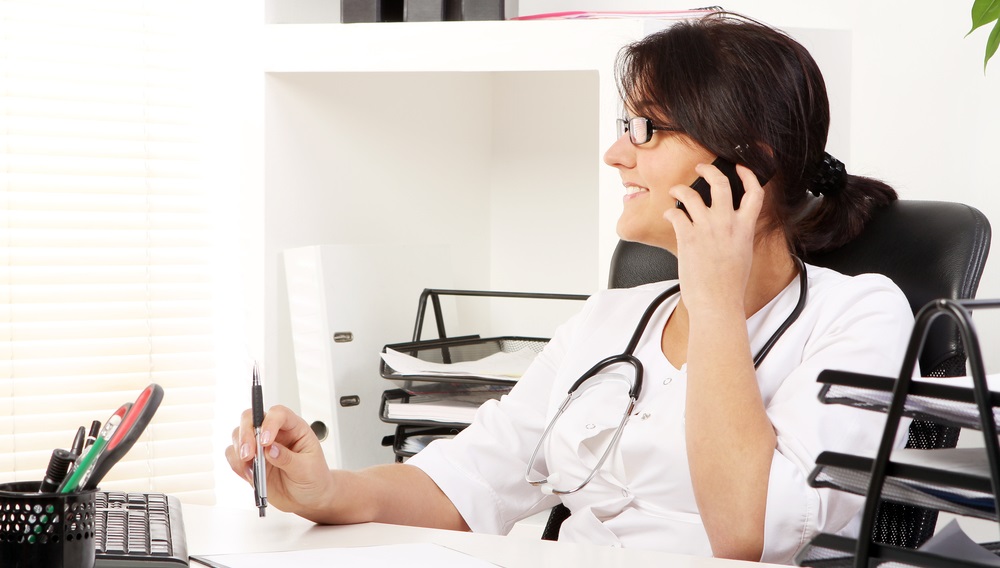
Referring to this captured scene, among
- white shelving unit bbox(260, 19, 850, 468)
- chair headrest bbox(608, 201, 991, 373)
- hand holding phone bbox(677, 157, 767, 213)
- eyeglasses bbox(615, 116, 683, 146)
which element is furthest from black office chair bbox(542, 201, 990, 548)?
white shelving unit bbox(260, 19, 850, 468)

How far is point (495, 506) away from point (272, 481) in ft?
1.15

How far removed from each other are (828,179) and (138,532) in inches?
37.0

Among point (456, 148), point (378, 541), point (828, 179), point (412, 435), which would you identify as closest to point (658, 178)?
point (828, 179)

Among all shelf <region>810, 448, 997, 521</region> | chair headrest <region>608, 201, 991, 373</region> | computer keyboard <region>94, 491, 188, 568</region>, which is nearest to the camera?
shelf <region>810, 448, 997, 521</region>

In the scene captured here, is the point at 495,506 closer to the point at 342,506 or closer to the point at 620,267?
the point at 342,506

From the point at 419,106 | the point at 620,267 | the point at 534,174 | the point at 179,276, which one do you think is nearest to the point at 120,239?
the point at 179,276

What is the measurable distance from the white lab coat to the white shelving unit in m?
0.46

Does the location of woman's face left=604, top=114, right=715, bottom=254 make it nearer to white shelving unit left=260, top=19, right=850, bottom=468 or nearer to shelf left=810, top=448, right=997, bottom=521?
white shelving unit left=260, top=19, right=850, bottom=468

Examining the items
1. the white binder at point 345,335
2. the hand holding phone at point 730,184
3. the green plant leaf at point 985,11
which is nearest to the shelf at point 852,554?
the hand holding phone at point 730,184

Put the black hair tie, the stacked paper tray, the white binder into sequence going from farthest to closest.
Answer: the white binder, the stacked paper tray, the black hair tie

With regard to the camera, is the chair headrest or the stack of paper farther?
the stack of paper

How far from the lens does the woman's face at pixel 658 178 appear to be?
1297 mm

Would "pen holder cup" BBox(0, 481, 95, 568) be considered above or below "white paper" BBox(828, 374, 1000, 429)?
below

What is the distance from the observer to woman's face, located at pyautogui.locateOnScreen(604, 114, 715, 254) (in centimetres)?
130
